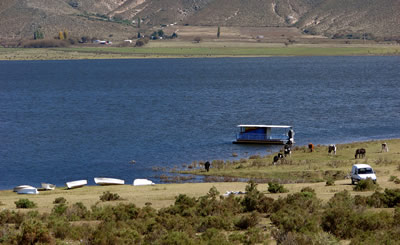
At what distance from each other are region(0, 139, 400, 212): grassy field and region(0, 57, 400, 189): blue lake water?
20.4 ft

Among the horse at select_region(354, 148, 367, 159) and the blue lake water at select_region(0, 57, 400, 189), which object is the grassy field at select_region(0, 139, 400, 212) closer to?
the horse at select_region(354, 148, 367, 159)

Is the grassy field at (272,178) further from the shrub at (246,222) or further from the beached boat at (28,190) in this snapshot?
the shrub at (246,222)

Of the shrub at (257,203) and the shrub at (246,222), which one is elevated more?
the shrub at (257,203)

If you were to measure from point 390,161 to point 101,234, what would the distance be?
29.9 meters

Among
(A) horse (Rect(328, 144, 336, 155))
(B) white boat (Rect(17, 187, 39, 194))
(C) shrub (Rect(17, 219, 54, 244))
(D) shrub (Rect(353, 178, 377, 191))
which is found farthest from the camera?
(A) horse (Rect(328, 144, 336, 155))

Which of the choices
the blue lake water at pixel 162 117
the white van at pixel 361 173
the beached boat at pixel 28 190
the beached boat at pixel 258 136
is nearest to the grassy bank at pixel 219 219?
the white van at pixel 361 173

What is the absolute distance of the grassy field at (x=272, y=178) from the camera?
3331 cm

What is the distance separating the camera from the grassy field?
33312mm

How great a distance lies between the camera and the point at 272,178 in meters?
43.6

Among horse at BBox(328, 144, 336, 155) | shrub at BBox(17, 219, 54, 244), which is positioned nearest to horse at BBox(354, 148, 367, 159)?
horse at BBox(328, 144, 336, 155)

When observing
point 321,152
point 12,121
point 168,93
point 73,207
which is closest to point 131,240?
point 73,207

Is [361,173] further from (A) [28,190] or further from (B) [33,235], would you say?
(A) [28,190]

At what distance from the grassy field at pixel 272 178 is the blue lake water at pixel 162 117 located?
6211mm

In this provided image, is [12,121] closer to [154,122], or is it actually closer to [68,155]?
[154,122]
